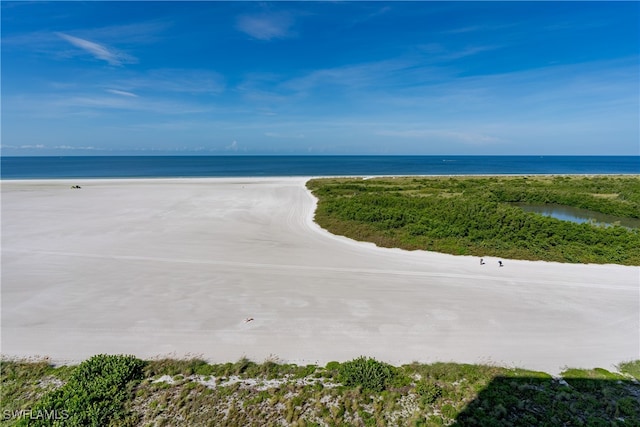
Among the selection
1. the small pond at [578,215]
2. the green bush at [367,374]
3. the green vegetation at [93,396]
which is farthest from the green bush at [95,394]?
the small pond at [578,215]

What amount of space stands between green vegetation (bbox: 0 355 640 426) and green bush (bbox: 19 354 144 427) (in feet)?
0.09

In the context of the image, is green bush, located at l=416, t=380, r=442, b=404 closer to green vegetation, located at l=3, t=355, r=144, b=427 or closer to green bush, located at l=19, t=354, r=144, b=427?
green vegetation, located at l=3, t=355, r=144, b=427

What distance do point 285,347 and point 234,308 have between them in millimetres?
3519

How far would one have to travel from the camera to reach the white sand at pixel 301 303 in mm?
10352

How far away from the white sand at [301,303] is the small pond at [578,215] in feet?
49.8

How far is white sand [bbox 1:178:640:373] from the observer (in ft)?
34.0

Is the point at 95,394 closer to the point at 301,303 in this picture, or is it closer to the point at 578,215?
the point at 301,303

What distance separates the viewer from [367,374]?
8898mm

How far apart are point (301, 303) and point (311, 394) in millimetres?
4936

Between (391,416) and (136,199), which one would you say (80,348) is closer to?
(391,416)

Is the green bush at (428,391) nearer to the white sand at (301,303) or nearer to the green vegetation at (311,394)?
the green vegetation at (311,394)

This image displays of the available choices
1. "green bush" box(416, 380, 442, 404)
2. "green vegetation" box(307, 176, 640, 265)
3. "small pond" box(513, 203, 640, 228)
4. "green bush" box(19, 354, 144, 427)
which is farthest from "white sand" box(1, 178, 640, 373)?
"small pond" box(513, 203, 640, 228)

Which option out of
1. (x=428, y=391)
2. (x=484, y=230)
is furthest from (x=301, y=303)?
(x=484, y=230)

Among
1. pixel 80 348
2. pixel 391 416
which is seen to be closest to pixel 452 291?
pixel 391 416
